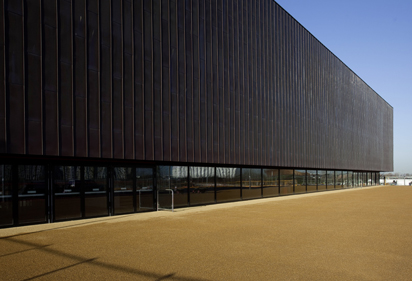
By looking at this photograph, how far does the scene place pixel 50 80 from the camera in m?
15.3

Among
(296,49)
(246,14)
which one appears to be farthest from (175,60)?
(296,49)

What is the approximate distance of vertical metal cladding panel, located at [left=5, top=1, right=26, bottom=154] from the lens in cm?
1398

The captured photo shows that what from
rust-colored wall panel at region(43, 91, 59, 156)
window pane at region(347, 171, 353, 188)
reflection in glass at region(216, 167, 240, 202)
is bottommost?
window pane at region(347, 171, 353, 188)

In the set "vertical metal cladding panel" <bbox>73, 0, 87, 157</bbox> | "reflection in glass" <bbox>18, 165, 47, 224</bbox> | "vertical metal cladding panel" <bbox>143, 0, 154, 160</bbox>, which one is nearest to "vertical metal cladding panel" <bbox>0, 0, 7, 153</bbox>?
"reflection in glass" <bbox>18, 165, 47, 224</bbox>

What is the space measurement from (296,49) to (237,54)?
41.7 feet

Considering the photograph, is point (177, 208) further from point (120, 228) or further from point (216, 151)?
point (120, 228)

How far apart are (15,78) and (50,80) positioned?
140 cm

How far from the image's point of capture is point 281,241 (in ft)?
38.7

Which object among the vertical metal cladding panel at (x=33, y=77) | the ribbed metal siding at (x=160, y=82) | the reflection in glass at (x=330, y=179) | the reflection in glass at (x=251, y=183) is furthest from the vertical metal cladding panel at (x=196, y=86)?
the reflection in glass at (x=330, y=179)

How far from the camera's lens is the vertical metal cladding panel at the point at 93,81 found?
1681cm

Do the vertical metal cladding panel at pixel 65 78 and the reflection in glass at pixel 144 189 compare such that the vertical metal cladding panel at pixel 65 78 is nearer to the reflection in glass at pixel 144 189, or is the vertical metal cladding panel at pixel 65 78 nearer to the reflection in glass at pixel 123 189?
the reflection in glass at pixel 123 189

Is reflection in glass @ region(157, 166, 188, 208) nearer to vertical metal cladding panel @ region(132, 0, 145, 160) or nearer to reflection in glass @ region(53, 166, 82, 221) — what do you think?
vertical metal cladding panel @ region(132, 0, 145, 160)

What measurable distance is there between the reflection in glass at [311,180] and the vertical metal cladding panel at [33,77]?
34335 millimetres

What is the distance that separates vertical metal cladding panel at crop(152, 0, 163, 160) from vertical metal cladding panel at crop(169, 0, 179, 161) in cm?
100
